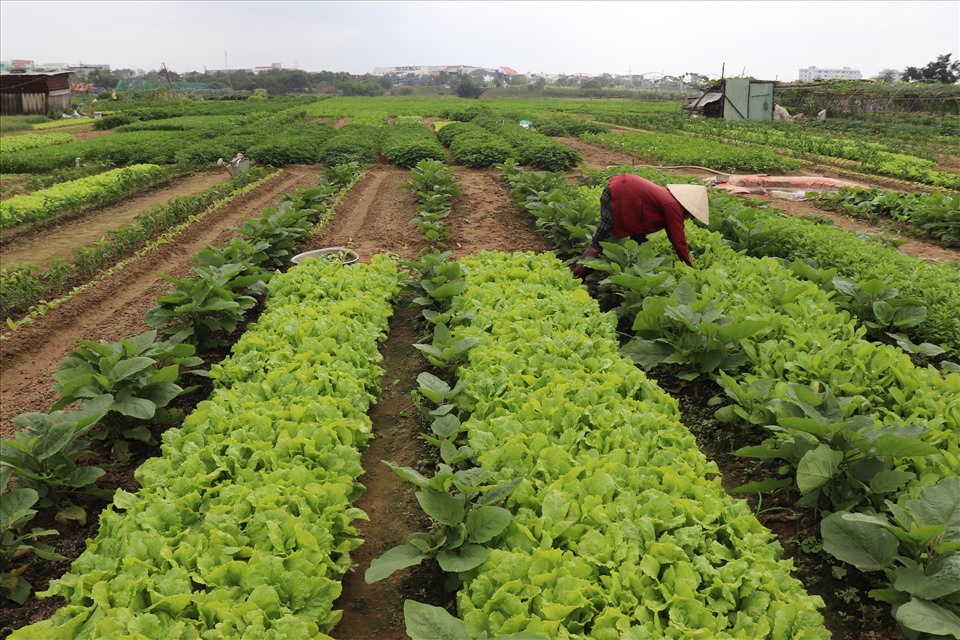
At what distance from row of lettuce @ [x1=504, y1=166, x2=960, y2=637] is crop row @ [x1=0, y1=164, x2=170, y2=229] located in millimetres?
11935

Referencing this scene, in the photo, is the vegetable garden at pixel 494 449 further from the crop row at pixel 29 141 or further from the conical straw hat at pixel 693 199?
the crop row at pixel 29 141

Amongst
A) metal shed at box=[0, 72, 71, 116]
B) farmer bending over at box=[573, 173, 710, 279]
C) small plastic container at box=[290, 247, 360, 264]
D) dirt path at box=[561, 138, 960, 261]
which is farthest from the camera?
metal shed at box=[0, 72, 71, 116]

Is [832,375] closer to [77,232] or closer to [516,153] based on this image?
[77,232]

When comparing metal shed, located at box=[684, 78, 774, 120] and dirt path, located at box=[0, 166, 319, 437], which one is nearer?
dirt path, located at box=[0, 166, 319, 437]

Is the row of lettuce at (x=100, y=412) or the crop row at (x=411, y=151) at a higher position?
the crop row at (x=411, y=151)

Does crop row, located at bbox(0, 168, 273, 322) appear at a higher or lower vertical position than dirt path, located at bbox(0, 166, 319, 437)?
higher

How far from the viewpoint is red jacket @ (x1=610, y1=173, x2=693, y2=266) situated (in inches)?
299

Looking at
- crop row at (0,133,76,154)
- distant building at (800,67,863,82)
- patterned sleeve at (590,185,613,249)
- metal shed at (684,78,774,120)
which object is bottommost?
patterned sleeve at (590,185,613,249)

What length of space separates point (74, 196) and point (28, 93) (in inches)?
1378

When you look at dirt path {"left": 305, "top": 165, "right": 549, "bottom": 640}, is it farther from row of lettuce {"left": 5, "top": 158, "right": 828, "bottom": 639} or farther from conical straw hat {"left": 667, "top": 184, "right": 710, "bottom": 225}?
conical straw hat {"left": 667, "top": 184, "right": 710, "bottom": 225}

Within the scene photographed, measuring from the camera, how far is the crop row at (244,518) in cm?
285

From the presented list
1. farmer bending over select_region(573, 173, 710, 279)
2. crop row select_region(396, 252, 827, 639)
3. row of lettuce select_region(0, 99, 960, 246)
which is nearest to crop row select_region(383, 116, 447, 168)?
row of lettuce select_region(0, 99, 960, 246)

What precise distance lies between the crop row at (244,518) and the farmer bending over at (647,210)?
4.10 metres

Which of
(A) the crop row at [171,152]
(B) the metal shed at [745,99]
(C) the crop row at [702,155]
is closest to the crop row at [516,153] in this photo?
(C) the crop row at [702,155]
